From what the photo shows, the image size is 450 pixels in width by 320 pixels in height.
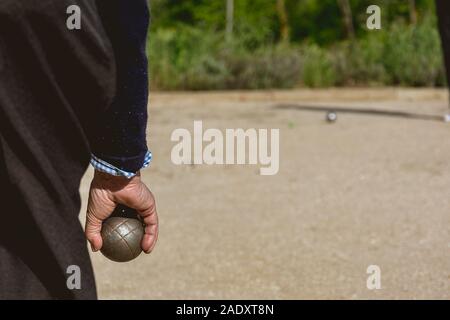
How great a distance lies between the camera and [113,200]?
5.55 feet

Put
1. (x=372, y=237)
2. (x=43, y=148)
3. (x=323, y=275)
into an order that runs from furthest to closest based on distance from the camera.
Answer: (x=372, y=237) → (x=323, y=275) → (x=43, y=148)

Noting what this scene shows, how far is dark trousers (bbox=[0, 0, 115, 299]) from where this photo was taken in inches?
54.2

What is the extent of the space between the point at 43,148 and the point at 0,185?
0.29 ft

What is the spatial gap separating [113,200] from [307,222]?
4.25 m

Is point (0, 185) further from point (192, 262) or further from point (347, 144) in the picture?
point (347, 144)

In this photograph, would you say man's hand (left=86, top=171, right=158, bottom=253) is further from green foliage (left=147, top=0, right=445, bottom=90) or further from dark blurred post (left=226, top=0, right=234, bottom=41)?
dark blurred post (left=226, top=0, right=234, bottom=41)

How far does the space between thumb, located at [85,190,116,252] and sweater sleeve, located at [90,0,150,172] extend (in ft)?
0.45

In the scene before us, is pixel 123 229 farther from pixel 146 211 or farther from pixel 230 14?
pixel 230 14

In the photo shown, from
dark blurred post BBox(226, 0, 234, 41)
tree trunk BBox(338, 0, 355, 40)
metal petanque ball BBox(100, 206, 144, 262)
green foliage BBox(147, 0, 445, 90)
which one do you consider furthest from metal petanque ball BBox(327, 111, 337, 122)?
dark blurred post BBox(226, 0, 234, 41)

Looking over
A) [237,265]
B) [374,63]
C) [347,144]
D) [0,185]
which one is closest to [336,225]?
[237,265]

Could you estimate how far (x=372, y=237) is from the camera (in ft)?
17.9
